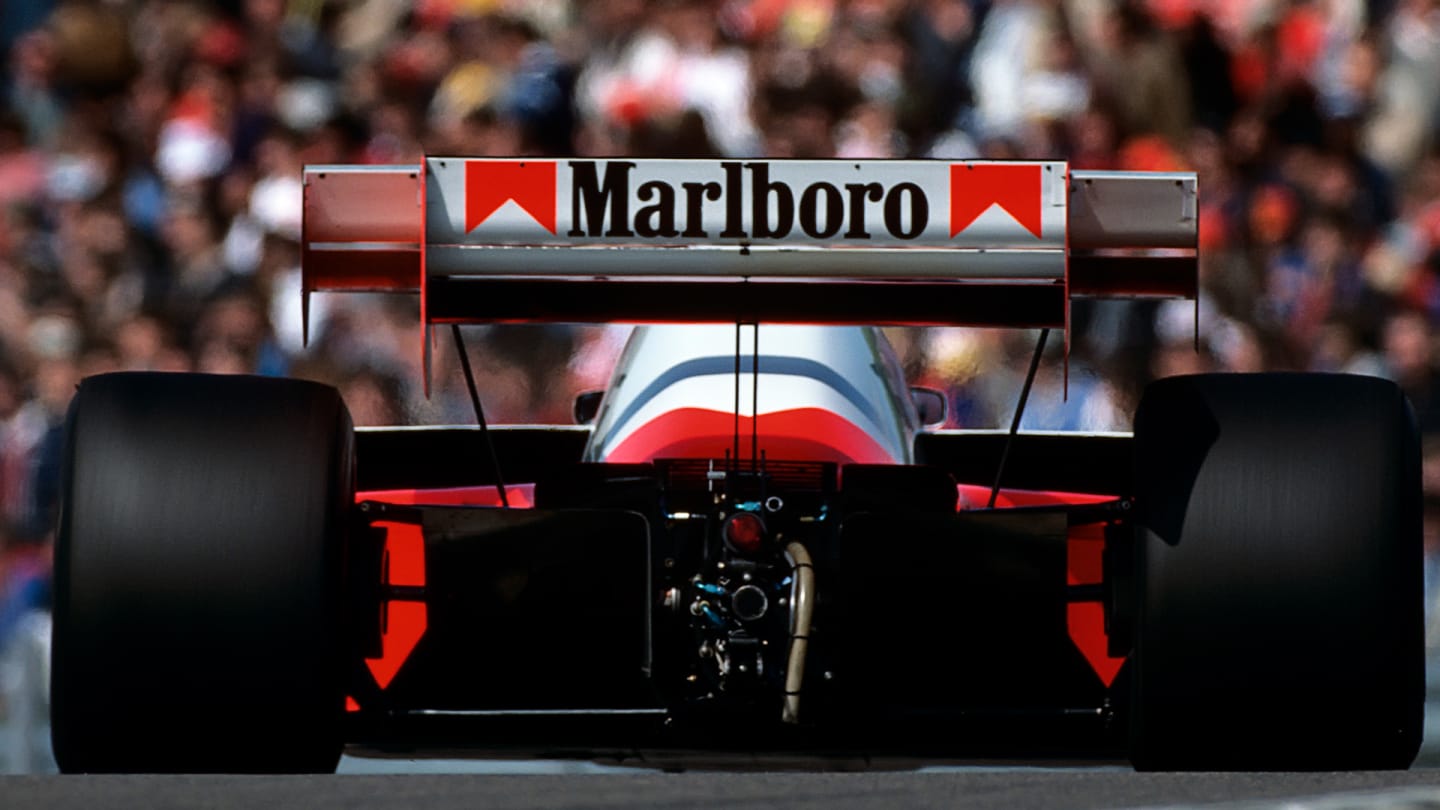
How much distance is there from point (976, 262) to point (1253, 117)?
756 cm

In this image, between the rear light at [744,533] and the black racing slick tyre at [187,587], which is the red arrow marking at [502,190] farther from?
the rear light at [744,533]

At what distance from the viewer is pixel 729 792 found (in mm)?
4152

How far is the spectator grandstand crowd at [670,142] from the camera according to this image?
10977 millimetres

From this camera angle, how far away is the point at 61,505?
181 inches

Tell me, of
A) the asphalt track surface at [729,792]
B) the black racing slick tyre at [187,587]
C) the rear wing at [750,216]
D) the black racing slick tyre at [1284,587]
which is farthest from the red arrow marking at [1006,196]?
the black racing slick tyre at [187,587]

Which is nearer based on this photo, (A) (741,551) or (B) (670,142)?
(A) (741,551)

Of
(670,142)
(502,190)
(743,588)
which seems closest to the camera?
(502,190)

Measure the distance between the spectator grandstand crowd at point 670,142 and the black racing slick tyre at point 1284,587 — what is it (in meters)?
5.51

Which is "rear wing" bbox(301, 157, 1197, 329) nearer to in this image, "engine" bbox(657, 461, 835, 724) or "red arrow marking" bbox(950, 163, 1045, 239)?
"red arrow marking" bbox(950, 163, 1045, 239)

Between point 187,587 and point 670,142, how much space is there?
779cm

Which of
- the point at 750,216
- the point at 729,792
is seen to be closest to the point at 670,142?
the point at 750,216

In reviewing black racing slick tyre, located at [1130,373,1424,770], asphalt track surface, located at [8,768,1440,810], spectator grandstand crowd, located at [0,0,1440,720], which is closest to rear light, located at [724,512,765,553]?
asphalt track surface, located at [8,768,1440,810]

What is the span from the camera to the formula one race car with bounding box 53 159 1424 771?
454 cm

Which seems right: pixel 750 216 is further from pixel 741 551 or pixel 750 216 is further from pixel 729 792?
pixel 729 792
